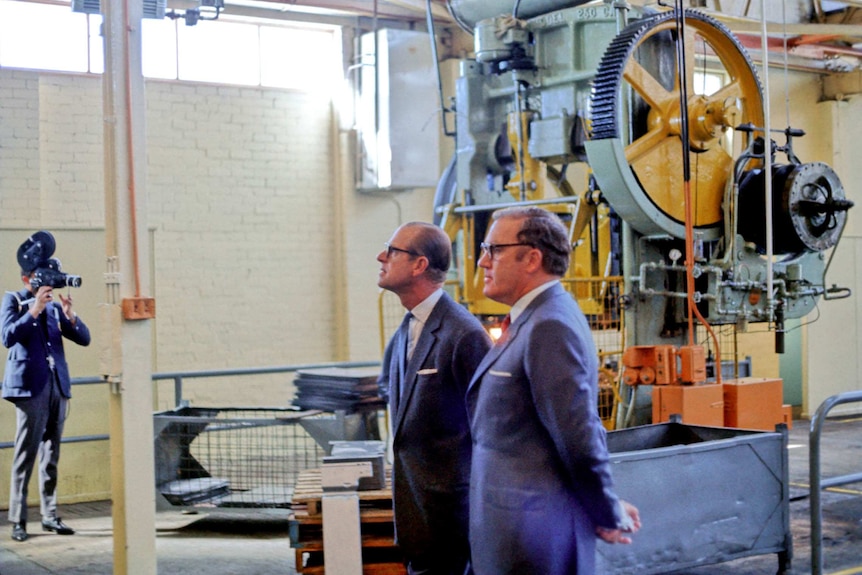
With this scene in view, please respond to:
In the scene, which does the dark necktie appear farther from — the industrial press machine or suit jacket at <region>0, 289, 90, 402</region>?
suit jacket at <region>0, 289, 90, 402</region>

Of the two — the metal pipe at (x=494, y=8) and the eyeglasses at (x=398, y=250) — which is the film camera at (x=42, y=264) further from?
the metal pipe at (x=494, y=8)

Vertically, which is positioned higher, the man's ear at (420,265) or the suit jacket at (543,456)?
the man's ear at (420,265)

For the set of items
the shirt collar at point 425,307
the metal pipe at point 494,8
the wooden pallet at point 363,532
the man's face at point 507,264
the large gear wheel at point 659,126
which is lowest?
the wooden pallet at point 363,532

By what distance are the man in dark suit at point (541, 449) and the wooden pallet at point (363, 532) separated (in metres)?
2.57

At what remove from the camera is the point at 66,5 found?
11.2 m

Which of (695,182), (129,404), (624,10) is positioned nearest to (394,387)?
(129,404)

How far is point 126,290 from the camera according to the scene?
553 centimetres

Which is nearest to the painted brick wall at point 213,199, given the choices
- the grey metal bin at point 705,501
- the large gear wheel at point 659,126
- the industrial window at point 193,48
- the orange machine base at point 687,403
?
the industrial window at point 193,48

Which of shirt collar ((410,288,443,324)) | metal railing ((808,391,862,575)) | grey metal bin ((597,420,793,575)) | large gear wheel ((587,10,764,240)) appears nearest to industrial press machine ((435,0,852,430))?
large gear wheel ((587,10,764,240))

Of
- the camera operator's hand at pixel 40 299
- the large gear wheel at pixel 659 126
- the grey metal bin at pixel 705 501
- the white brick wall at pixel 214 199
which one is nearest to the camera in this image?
the grey metal bin at pixel 705 501

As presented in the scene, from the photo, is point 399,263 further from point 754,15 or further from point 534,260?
point 754,15

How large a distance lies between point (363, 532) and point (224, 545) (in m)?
1.77

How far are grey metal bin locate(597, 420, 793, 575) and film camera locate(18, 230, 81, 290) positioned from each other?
4108 millimetres

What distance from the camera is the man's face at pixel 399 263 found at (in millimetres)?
4508
